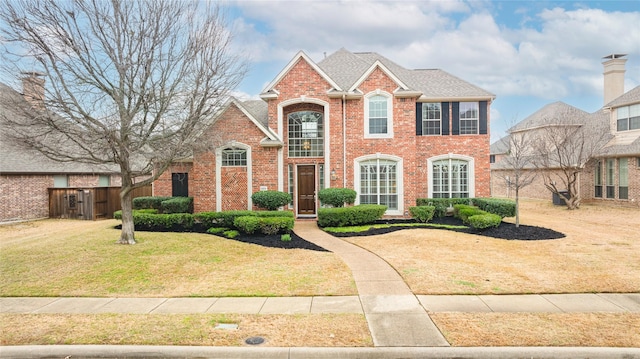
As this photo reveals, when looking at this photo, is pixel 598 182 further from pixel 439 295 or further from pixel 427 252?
pixel 439 295

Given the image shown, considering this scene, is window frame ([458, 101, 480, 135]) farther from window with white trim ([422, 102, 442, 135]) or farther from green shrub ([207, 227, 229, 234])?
green shrub ([207, 227, 229, 234])

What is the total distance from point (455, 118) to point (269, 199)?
1050cm

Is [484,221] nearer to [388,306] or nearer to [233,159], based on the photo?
[388,306]

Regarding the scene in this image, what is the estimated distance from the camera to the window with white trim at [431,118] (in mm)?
19109

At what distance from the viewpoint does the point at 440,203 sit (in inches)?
714

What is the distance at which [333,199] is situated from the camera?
53.6ft

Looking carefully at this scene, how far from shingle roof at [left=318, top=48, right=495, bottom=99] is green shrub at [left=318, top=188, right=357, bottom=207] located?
5.38 m

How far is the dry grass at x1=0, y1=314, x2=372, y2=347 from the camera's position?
5.48 meters

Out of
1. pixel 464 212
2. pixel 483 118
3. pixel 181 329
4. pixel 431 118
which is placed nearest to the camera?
pixel 181 329

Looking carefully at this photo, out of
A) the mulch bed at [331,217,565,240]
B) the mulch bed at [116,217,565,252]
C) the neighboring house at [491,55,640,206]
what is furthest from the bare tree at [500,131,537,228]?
the mulch bed at [116,217,565,252]

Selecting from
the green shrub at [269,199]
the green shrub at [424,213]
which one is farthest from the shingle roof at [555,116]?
the green shrub at [269,199]

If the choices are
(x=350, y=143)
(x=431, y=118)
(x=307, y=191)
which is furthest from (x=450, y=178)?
(x=307, y=191)

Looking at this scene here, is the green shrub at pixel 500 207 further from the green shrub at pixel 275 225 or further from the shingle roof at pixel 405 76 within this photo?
the green shrub at pixel 275 225

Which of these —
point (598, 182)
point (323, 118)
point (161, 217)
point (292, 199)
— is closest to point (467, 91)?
point (323, 118)
